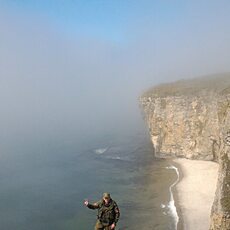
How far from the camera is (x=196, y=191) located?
57.5 m

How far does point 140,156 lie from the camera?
82.6m

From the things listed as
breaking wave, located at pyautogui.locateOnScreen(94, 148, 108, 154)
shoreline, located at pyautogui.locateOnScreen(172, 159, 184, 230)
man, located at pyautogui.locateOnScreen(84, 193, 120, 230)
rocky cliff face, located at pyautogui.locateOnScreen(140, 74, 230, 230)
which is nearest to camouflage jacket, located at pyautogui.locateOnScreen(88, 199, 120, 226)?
man, located at pyautogui.locateOnScreen(84, 193, 120, 230)

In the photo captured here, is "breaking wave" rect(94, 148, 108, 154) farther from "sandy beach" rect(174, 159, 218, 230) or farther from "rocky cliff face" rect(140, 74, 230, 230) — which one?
"sandy beach" rect(174, 159, 218, 230)

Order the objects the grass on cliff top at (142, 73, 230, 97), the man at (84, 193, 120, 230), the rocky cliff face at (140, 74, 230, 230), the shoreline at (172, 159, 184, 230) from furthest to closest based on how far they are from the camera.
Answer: the grass on cliff top at (142, 73, 230, 97) < the rocky cliff face at (140, 74, 230, 230) < the shoreline at (172, 159, 184, 230) < the man at (84, 193, 120, 230)

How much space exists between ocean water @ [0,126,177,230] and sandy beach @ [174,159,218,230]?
150cm

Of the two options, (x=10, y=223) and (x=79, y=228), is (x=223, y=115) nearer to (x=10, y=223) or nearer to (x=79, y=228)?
(x=79, y=228)

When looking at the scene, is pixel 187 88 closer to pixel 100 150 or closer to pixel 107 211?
pixel 100 150

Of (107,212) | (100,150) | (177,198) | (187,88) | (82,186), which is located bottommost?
(100,150)

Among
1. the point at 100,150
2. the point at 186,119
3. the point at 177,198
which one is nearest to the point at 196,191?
the point at 177,198

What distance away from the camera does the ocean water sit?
4931 cm

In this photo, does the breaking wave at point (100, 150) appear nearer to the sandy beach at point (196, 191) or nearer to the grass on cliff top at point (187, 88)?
the grass on cliff top at point (187, 88)

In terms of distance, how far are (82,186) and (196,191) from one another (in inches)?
673

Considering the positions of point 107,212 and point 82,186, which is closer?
point 107,212

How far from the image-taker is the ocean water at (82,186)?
49.3m
